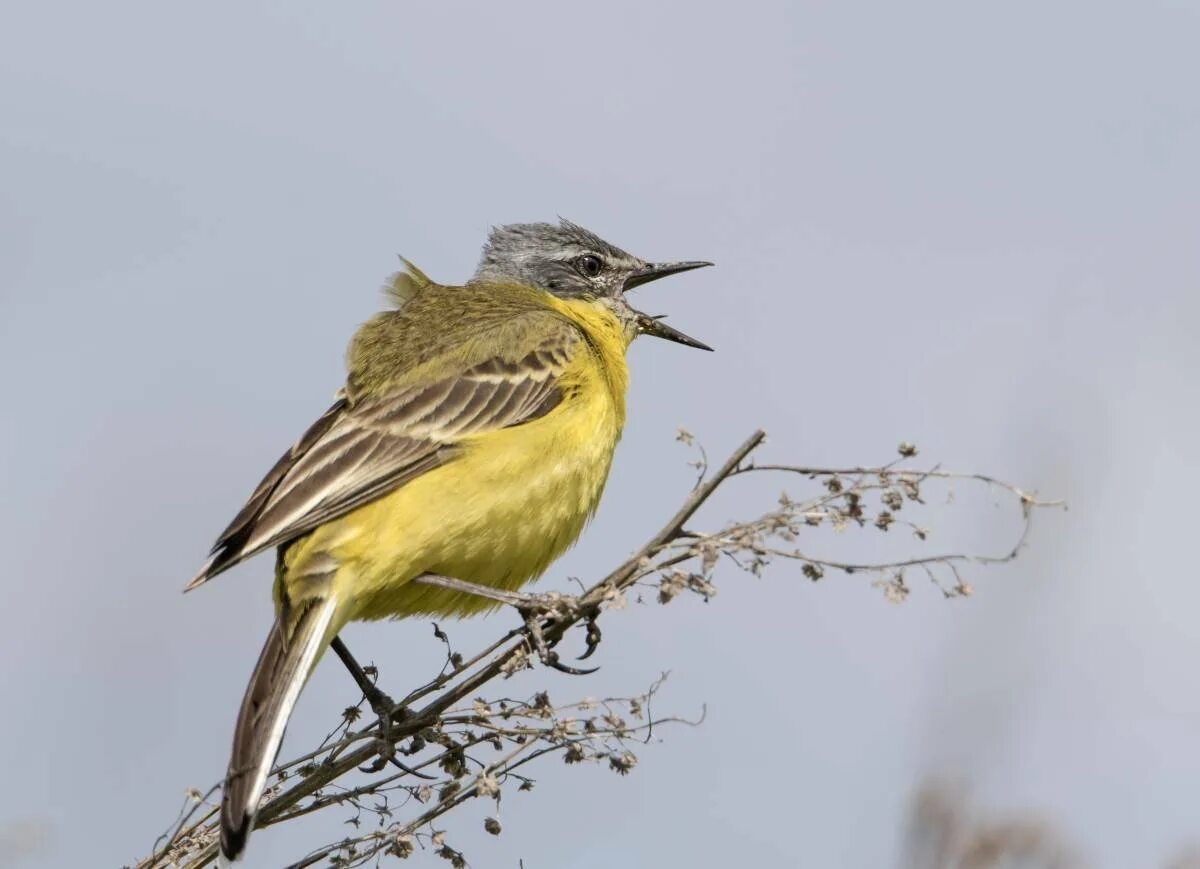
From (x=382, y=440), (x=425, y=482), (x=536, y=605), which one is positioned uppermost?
(x=382, y=440)

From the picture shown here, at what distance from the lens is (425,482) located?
555cm

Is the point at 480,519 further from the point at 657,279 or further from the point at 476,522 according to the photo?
the point at 657,279

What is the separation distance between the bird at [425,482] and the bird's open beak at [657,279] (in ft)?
2.54

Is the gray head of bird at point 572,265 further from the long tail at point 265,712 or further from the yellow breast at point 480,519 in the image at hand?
the long tail at point 265,712

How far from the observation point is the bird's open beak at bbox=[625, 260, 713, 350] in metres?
7.65

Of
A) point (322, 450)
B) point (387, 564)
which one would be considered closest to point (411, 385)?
point (322, 450)

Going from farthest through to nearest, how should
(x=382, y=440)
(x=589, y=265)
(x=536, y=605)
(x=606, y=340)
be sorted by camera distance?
(x=589, y=265)
(x=606, y=340)
(x=382, y=440)
(x=536, y=605)

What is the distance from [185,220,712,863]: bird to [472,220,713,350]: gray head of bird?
104 centimetres

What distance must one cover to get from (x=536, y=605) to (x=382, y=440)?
1138 millimetres

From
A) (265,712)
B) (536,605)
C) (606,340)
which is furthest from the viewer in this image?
(606,340)

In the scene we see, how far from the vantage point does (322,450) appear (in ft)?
18.5

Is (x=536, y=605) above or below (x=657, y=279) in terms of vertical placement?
below

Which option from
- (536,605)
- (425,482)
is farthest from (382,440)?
(536,605)

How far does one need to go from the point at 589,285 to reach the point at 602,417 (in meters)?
1.89
